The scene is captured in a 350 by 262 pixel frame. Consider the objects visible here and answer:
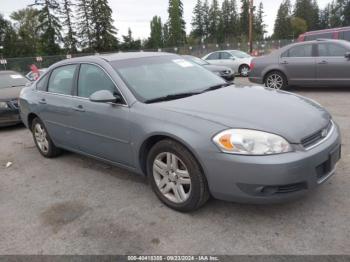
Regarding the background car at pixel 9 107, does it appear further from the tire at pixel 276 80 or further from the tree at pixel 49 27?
the tree at pixel 49 27

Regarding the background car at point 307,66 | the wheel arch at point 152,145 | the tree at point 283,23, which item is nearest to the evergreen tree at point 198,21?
the tree at point 283,23

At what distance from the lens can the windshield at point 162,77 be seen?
3.89 meters

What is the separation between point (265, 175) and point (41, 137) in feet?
13.0

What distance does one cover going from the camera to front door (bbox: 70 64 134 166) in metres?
3.84

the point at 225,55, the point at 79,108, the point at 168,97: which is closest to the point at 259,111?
the point at 168,97

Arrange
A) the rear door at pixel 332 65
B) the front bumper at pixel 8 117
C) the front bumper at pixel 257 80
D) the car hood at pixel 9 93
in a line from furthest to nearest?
the front bumper at pixel 257 80, the rear door at pixel 332 65, the car hood at pixel 9 93, the front bumper at pixel 8 117

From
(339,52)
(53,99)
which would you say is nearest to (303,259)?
(53,99)

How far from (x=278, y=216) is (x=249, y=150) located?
800 mm

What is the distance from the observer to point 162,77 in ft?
13.7

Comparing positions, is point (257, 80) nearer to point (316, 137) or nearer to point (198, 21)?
point (316, 137)

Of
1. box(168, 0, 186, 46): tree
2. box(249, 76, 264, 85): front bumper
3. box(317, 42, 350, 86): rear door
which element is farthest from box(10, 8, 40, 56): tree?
box(317, 42, 350, 86): rear door

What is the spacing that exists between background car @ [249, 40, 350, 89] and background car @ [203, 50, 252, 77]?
5621mm

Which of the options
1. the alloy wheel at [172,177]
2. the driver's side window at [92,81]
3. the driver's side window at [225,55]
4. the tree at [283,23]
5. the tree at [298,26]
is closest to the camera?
the alloy wheel at [172,177]

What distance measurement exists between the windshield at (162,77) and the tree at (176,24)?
270 feet
